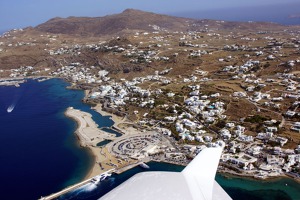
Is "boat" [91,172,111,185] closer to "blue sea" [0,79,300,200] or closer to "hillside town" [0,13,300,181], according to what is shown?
"blue sea" [0,79,300,200]

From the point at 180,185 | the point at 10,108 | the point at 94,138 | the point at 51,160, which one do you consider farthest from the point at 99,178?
the point at 10,108

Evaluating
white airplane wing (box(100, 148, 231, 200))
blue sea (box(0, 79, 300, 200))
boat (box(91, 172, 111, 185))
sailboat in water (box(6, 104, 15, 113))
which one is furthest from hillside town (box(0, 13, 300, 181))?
sailboat in water (box(6, 104, 15, 113))

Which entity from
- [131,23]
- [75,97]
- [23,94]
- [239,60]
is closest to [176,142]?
[75,97]

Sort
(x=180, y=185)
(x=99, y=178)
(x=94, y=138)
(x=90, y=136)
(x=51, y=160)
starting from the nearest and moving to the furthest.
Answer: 1. (x=180, y=185)
2. (x=99, y=178)
3. (x=51, y=160)
4. (x=94, y=138)
5. (x=90, y=136)

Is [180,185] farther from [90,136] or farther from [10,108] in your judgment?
[10,108]

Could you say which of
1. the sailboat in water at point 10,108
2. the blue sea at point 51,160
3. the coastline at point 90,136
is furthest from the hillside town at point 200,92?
the sailboat in water at point 10,108

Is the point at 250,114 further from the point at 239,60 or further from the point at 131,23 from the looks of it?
the point at 131,23
